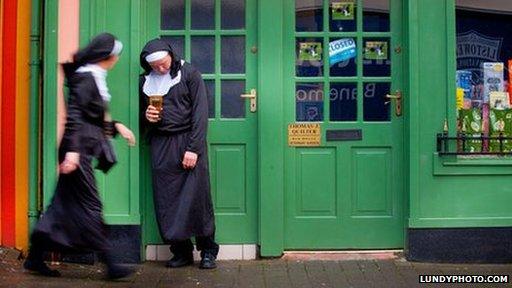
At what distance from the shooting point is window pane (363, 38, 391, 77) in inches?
299

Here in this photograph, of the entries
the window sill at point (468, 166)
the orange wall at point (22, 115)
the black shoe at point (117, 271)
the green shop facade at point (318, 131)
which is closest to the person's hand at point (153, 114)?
the green shop facade at point (318, 131)

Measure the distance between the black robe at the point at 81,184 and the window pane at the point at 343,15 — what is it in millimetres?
2395

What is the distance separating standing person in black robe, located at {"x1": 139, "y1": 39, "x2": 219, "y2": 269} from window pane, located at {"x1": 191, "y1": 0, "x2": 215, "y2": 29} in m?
0.51

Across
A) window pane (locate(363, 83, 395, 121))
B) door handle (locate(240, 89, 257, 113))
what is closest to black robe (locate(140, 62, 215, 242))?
door handle (locate(240, 89, 257, 113))

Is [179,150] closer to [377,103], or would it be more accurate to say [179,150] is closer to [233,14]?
[233,14]

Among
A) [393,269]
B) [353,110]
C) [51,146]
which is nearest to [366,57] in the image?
Answer: [353,110]

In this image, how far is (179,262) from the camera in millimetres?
7332

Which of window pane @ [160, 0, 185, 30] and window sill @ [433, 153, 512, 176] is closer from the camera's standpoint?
window sill @ [433, 153, 512, 176]

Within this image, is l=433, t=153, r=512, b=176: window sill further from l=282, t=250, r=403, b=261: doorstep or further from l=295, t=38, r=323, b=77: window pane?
l=295, t=38, r=323, b=77: window pane

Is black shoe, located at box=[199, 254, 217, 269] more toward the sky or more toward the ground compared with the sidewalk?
more toward the sky

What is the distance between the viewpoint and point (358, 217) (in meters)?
7.58

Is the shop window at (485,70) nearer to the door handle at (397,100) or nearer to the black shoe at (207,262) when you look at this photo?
the door handle at (397,100)

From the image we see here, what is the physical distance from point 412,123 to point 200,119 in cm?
178

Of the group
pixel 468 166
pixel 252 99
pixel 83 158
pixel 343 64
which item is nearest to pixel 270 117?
pixel 252 99
